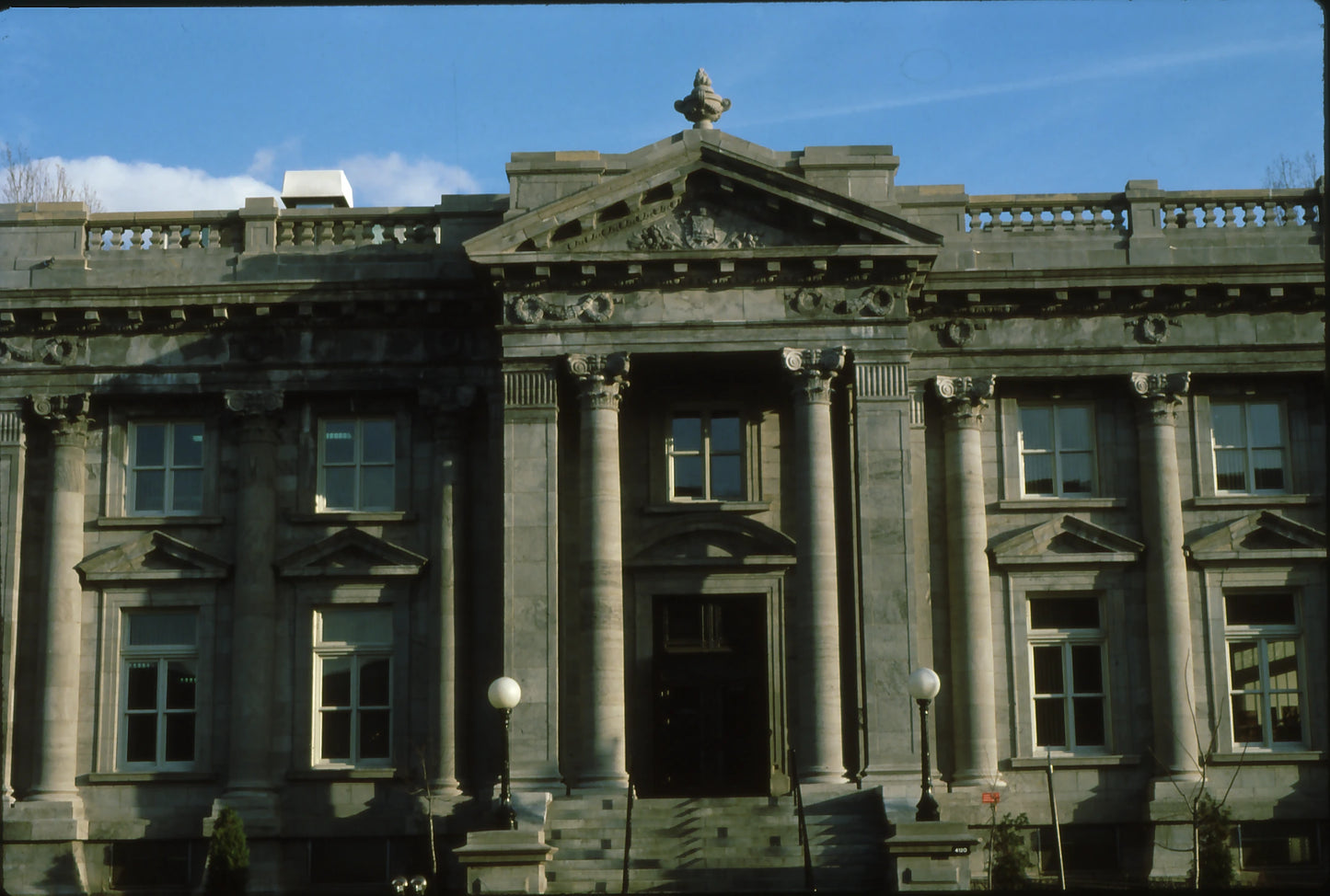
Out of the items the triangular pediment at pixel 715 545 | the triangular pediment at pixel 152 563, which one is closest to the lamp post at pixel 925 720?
the triangular pediment at pixel 715 545

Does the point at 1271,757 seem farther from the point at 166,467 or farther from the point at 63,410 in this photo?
the point at 63,410

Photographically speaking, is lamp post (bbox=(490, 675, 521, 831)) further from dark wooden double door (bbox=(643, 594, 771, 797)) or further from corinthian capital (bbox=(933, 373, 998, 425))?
corinthian capital (bbox=(933, 373, 998, 425))

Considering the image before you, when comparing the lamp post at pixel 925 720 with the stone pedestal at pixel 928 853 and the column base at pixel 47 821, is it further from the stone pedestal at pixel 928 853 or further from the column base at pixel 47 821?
the column base at pixel 47 821

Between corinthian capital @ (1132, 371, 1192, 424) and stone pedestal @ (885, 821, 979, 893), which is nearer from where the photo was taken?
stone pedestal @ (885, 821, 979, 893)

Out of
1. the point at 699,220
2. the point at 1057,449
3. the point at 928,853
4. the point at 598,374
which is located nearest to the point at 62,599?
the point at 598,374

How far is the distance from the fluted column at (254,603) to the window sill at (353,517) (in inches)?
20.0

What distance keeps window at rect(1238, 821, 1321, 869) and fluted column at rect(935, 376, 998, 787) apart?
14.6ft

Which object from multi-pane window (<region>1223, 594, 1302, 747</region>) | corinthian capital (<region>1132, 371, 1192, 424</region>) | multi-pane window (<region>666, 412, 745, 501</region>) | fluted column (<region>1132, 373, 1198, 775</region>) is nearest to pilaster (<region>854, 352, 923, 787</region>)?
multi-pane window (<region>666, 412, 745, 501</region>)

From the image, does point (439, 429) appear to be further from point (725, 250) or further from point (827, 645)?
point (827, 645)

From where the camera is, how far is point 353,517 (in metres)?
29.3

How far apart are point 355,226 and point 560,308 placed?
16.3ft

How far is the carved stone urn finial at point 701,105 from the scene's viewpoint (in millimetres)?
28891

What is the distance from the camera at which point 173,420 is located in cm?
3011

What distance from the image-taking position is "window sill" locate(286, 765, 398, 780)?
28375 millimetres
